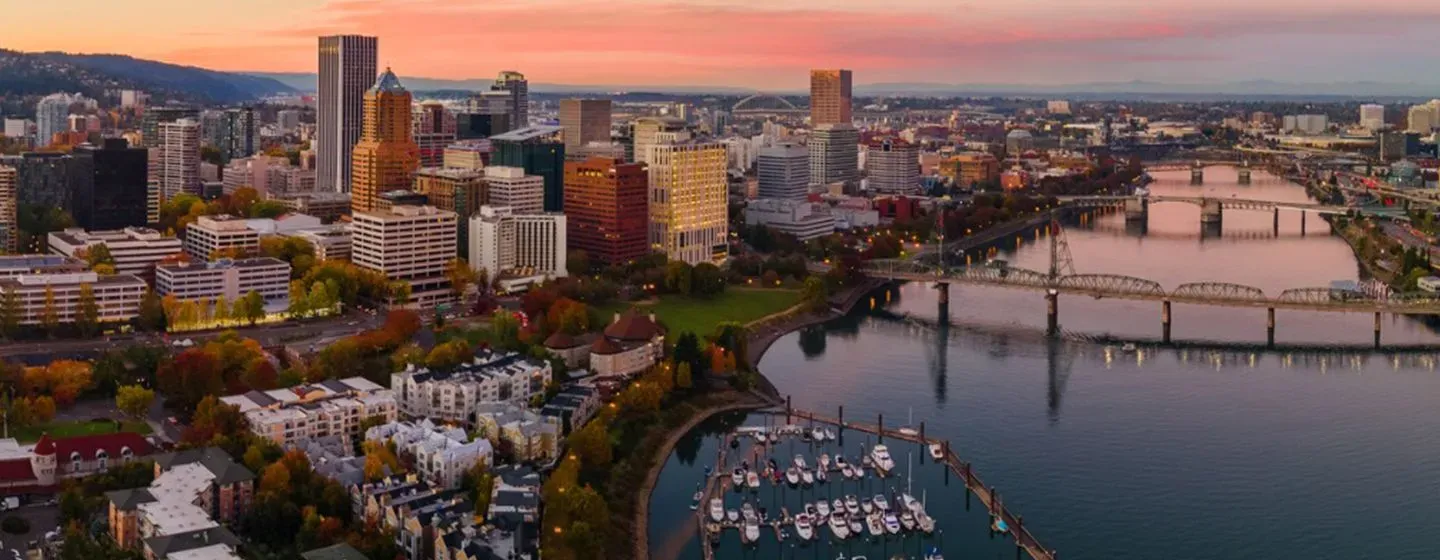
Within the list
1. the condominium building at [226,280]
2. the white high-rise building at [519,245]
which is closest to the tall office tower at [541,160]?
the white high-rise building at [519,245]

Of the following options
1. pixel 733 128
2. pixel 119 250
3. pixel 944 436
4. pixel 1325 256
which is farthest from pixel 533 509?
pixel 733 128

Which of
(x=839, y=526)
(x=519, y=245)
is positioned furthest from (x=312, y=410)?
(x=519, y=245)

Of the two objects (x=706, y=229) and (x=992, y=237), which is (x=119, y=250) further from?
(x=992, y=237)

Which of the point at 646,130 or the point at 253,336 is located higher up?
the point at 646,130

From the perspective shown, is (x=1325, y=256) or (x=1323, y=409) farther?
(x=1325, y=256)

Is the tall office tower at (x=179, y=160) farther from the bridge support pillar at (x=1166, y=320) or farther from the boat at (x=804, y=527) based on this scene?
the boat at (x=804, y=527)

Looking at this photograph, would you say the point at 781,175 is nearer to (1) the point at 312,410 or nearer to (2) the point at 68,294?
(2) the point at 68,294

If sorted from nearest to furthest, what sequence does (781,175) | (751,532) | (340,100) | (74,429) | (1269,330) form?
(751,532)
(74,429)
(1269,330)
(340,100)
(781,175)
